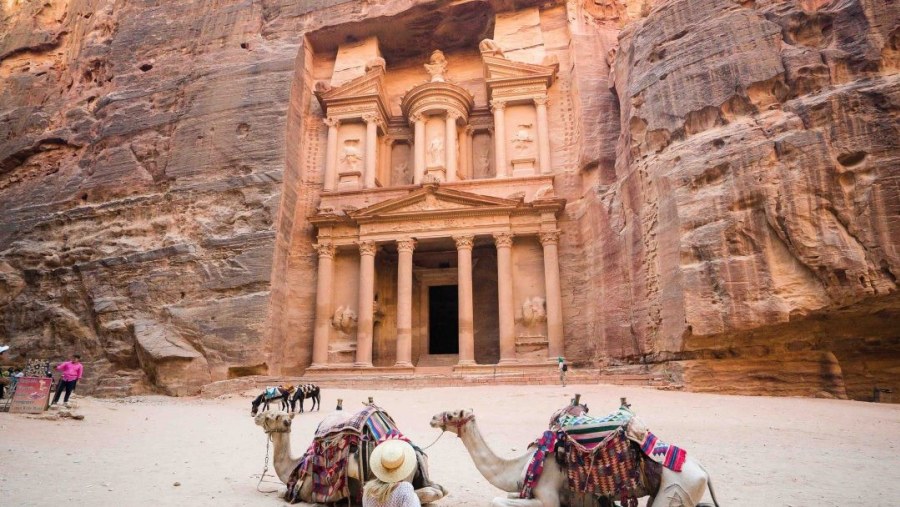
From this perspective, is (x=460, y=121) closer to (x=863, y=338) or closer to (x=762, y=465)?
(x=863, y=338)

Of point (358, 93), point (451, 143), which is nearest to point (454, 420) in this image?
point (451, 143)

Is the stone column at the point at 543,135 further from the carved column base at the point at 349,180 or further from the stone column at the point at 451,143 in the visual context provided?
the carved column base at the point at 349,180

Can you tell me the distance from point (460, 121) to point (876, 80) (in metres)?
16.5

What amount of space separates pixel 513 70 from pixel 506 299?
10.7 metres

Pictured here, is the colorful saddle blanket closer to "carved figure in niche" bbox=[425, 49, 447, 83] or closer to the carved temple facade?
the carved temple facade

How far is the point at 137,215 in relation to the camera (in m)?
23.9

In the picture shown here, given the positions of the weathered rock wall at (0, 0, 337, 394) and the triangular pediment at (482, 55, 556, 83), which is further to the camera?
the triangular pediment at (482, 55, 556, 83)

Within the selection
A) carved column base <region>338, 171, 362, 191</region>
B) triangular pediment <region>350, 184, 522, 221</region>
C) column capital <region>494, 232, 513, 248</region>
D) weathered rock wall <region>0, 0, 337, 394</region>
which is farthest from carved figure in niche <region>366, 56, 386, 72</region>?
column capital <region>494, 232, 513, 248</region>

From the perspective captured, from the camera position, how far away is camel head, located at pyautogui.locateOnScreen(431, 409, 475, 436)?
16.5 feet

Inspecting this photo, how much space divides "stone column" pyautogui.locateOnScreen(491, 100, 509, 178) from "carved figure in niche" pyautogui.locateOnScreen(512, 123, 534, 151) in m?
0.57

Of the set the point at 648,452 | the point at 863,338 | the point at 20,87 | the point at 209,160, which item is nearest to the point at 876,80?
the point at 863,338

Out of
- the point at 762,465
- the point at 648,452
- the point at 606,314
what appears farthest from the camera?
the point at 606,314

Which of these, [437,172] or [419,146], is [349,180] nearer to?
[419,146]

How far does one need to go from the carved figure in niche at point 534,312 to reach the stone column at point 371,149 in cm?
882
